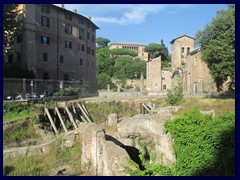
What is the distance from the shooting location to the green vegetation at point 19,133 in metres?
12.9

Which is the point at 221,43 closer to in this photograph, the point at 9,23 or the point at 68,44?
the point at 9,23

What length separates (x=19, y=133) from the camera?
13.7 meters

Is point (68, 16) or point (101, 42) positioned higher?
point (101, 42)

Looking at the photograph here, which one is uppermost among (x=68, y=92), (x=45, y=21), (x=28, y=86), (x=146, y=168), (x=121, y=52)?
(x=121, y=52)

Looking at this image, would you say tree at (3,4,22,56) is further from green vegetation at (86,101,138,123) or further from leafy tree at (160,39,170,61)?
leafy tree at (160,39,170,61)

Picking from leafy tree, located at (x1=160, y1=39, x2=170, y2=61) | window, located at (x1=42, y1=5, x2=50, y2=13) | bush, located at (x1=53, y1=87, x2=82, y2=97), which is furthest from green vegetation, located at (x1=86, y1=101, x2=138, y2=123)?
leafy tree, located at (x1=160, y1=39, x2=170, y2=61)

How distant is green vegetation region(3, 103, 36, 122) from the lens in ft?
50.2

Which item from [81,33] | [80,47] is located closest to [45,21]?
[81,33]

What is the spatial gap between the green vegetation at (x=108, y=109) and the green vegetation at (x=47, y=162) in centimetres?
1481

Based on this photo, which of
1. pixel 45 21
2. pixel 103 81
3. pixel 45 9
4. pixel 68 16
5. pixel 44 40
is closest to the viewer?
pixel 45 9

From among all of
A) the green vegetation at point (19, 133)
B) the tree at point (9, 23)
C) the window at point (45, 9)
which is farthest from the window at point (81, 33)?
the green vegetation at point (19, 133)

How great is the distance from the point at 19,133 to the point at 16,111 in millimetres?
2931

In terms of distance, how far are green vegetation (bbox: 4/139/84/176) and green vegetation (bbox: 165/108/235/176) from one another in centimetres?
366

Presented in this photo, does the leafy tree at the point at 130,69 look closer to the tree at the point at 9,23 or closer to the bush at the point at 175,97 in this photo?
the bush at the point at 175,97
